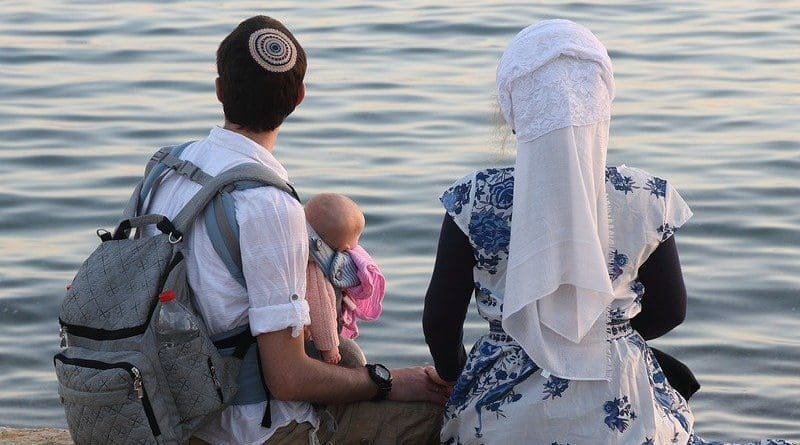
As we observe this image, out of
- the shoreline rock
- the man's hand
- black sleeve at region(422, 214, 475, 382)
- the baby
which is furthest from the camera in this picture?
the shoreline rock

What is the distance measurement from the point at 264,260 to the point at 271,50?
0.47m

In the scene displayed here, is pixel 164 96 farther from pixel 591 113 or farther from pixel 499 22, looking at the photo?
pixel 591 113

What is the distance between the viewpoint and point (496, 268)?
3115 millimetres

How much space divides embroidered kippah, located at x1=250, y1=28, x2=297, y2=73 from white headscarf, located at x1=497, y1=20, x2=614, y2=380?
468 millimetres

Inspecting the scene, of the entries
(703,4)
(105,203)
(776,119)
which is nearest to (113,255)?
(105,203)

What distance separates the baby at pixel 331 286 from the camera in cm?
324

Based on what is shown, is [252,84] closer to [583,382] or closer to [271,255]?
[271,255]

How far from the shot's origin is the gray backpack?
2908 millimetres

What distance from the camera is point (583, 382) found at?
3.11 meters

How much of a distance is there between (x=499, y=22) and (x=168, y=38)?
117 inches

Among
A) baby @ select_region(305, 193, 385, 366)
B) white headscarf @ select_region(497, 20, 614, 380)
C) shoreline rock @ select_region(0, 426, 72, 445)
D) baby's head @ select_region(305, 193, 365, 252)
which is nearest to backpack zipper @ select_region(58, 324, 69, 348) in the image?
baby @ select_region(305, 193, 385, 366)

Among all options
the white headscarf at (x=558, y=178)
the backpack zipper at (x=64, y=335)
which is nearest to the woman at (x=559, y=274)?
the white headscarf at (x=558, y=178)

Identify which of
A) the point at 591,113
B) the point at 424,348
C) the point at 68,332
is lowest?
the point at 424,348

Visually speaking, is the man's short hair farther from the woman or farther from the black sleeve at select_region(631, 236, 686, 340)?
the black sleeve at select_region(631, 236, 686, 340)
